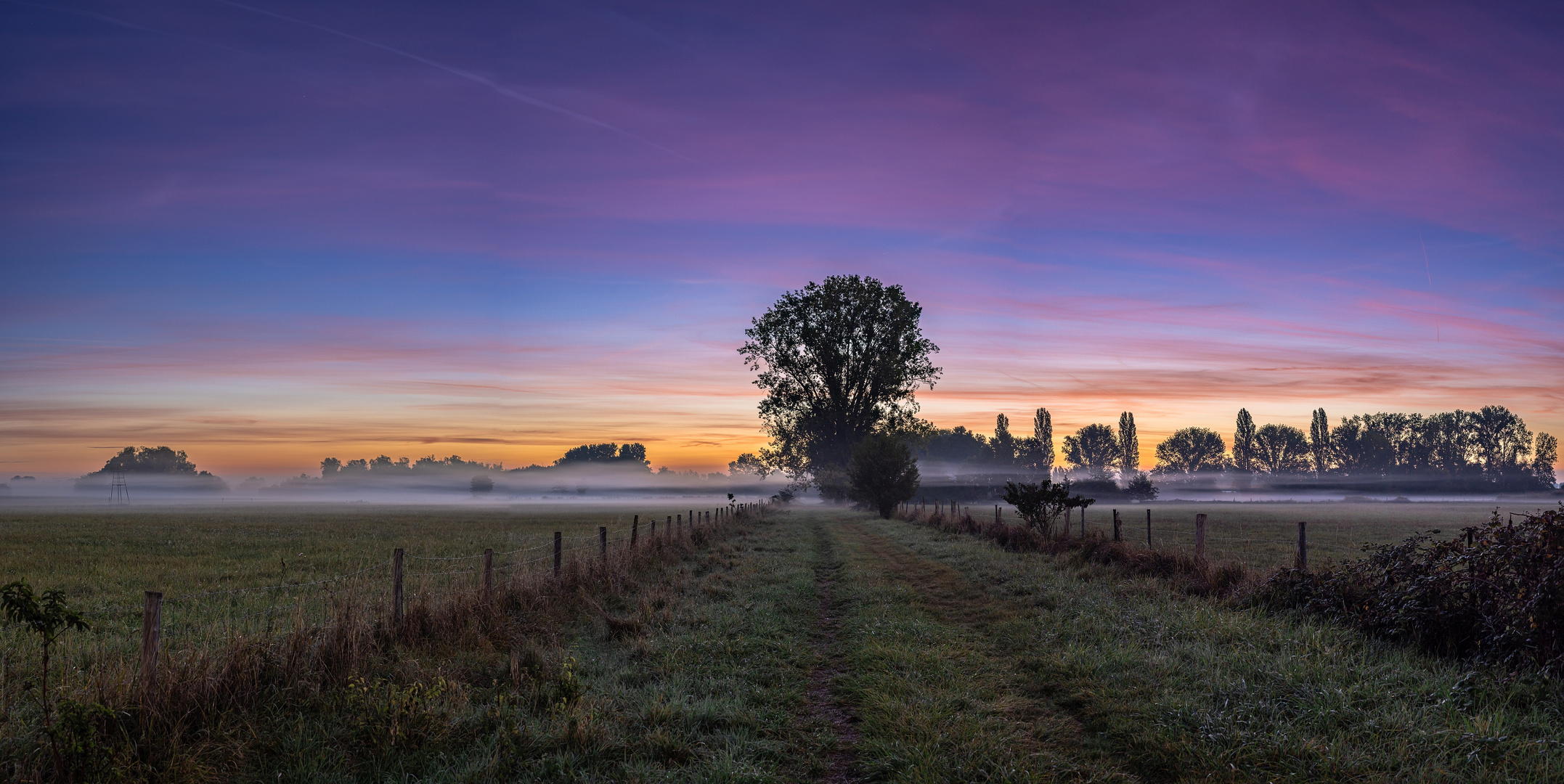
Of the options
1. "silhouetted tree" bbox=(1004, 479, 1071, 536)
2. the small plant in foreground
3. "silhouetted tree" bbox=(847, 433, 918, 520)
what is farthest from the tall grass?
"silhouetted tree" bbox=(847, 433, 918, 520)

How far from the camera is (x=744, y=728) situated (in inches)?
282

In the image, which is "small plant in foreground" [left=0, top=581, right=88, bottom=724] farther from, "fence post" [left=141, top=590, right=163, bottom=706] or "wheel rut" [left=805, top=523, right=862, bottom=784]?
"wheel rut" [left=805, top=523, right=862, bottom=784]

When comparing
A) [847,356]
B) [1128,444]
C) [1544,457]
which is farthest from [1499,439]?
[847,356]

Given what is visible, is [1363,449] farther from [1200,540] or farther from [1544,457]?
[1200,540]

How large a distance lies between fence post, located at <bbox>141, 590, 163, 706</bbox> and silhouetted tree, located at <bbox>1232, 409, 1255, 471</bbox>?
17261cm

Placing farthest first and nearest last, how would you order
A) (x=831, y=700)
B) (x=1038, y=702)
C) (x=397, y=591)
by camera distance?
(x=397, y=591)
(x=831, y=700)
(x=1038, y=702)

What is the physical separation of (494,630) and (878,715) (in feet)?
19.0

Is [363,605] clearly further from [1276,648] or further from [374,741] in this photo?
[1276,648]

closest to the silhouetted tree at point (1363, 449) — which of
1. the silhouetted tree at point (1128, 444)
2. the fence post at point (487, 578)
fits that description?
the silhouetted tree at point (1128, 444)

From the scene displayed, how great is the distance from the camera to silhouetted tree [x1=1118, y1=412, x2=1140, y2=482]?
536 ft

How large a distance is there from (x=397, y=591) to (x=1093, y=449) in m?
189

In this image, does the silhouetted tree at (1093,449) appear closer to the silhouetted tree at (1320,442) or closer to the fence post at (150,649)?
the silhouetted tree at (1320,442)

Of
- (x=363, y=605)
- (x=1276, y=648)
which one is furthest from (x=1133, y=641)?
(x=363, y=605)

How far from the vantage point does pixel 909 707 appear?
757cm
